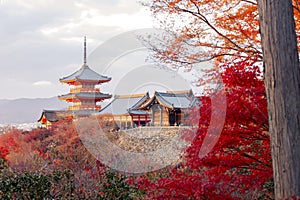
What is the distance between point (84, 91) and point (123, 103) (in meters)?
2.80

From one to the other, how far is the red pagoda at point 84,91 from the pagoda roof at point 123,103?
0.82m

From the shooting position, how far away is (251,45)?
588 cm

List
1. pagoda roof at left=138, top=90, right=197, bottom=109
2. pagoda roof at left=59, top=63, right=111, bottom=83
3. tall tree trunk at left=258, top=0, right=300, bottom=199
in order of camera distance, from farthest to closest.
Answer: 1. pagoda roof at left=59, top=63, right=111, bottom=83
2. pagoda roof at left=138, top=90, right=197, bottom=109
3. tall tree trunk at left=258, top=0, right=300, bottom=199

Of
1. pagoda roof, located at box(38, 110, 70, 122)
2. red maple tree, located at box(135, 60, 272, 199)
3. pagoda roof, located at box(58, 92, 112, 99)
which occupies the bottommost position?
red maple tree, located at box(135, 60, 272, 199)

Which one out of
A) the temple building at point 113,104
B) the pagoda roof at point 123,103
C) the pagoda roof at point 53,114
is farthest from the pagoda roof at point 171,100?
the pagoda roof at point 53,114

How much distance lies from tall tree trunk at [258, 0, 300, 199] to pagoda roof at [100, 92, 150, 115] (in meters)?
17.2

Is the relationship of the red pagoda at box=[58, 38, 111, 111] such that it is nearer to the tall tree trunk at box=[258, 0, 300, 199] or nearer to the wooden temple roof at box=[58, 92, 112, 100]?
the wooden temple roof at box=[58, 92, 112, 100]

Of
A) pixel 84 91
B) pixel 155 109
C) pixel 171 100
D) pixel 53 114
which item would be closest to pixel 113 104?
pixel 84 91

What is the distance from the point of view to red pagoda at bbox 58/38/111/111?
21.1 meters

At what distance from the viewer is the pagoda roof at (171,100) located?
17.6 m

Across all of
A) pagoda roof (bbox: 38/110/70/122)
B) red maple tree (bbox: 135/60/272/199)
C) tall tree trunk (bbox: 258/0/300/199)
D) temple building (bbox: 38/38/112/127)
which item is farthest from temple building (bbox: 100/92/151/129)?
tall tree trunk (bbox: 258/0/300/199)

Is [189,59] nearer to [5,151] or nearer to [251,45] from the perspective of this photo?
[251,45]

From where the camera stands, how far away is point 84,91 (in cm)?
2139

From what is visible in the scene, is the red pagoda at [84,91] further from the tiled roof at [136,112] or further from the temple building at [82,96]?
the tiled roof at [136,112]
